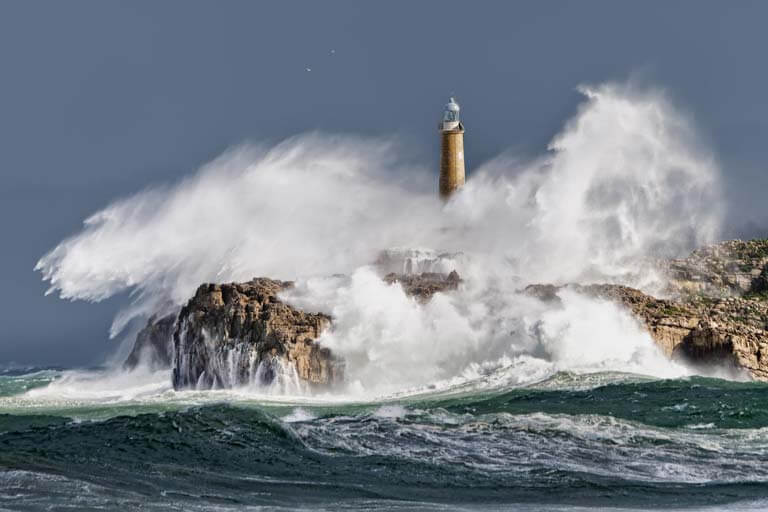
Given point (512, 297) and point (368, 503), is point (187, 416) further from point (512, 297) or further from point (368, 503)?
point (512, 297)

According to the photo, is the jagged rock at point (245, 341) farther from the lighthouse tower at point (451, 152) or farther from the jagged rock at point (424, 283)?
the lighthouse tower at point (451, 152)

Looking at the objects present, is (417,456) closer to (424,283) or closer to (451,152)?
(424,283)

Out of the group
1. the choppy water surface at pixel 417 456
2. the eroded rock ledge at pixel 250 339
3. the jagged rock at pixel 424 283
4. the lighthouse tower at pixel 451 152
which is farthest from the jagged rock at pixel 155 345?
the choppy water surface at pixel 417 456

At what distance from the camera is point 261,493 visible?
95.3 ft

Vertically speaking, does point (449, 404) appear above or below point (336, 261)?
below

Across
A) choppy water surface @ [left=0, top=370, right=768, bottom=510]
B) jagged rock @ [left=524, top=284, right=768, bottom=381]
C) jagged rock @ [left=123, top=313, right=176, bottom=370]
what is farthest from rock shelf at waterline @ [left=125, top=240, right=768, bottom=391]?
choppy water surface @ [left=0, top=370, right=768, bottom=510]

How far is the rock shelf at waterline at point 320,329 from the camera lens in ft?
171

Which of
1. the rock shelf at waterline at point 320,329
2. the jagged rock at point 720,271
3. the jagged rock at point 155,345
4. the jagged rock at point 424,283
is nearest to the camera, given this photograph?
the rock shelf at waterline at point 320,329

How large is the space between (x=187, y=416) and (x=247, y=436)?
2.23 m

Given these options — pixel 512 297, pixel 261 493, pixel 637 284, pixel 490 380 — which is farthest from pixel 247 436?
pixel 637 284

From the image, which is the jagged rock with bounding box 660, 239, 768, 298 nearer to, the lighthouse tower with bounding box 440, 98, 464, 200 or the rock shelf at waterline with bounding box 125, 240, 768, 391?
the rock shelf at waterline with bounding box 125, 240, 768, 391

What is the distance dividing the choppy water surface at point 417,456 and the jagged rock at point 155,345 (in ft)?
70.2

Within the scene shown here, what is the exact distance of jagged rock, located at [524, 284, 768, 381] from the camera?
51375mm

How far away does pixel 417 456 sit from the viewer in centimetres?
3306
